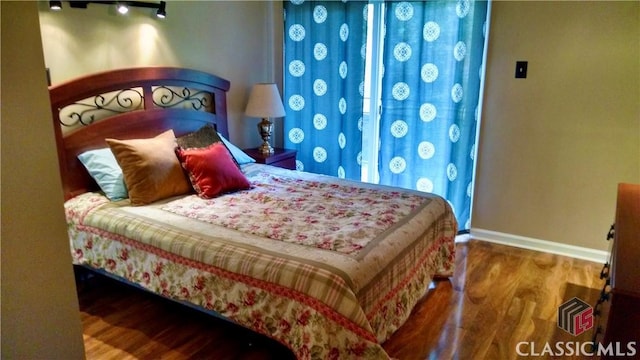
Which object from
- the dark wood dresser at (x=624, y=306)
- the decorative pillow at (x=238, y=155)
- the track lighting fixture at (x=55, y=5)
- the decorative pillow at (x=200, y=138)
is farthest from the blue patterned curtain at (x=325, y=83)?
the dark wood dresser at (x=624, y=306)

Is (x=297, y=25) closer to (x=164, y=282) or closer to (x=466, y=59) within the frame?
(x=466, y=59)

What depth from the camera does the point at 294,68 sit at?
4172 mm

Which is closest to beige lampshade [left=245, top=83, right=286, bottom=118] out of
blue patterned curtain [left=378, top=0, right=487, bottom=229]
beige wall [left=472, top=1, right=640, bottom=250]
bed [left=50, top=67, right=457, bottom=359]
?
bed [left=50, top=67, right=457, bottom=359]

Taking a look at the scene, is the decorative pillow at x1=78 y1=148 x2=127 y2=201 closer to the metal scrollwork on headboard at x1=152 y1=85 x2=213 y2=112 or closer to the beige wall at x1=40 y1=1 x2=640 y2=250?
the beige wall at x1=40 y1=1 x2=640 y2=250

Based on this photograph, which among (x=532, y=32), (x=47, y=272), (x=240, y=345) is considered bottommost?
(x=240, y=345)

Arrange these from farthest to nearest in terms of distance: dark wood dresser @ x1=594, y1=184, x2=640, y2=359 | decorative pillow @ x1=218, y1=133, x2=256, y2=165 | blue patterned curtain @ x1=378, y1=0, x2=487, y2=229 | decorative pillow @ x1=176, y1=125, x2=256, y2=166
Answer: decorative pillow @ x1=218, y1=133, x2=256, y2=165 → blue patterned curtain @ x1=378, y1=0, x2=487, y2=229 → decorative pillow @ x1=176, y1=125, x2=256, y2=166 → dark wood dresser @ x1=594, y1=184, x2=640, y2=359

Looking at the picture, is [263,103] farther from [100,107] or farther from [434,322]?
[434,322]

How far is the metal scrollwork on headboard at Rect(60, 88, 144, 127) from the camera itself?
278 centimetres

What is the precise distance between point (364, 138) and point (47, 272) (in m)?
3.35

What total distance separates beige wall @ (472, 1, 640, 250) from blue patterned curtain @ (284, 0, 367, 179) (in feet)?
3.59

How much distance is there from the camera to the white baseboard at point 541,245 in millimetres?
3342

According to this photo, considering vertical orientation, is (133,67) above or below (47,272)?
above

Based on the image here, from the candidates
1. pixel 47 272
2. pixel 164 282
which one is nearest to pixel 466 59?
pixel 164 282

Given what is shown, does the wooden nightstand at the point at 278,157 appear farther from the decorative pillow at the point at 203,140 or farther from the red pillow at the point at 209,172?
the red pillow at the point at 209,172
